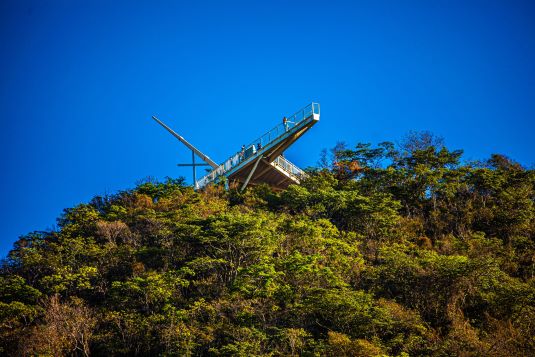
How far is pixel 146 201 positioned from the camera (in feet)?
111

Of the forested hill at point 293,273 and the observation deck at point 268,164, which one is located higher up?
the observation deck at point 268,164

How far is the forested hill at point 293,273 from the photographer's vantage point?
2083 centimetres

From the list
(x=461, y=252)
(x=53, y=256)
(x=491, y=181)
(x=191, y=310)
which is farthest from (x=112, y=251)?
(x=491, y=181)

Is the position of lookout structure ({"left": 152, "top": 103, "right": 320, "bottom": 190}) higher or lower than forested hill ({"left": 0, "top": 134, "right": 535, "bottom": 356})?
higher

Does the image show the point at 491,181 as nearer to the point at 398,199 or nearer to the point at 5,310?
the point at 398,199

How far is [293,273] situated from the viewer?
76.6ft

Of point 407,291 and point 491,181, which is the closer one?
point 407,291

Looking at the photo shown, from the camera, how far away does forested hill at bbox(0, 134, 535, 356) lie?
20.8 meters

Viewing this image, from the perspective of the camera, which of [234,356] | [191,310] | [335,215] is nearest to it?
[234,356]

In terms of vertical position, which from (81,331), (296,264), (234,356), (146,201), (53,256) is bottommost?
(234,356)

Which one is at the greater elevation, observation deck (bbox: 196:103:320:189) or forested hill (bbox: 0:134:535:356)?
observation deck (bbox: 196:103:320:189)

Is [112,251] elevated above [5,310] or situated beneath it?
elevated above

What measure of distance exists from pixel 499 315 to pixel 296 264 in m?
7.92

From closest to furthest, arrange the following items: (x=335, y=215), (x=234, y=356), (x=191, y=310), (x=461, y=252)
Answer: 1. (x=234, y=356)
2. (x=191, y=310)
3. (x=461, y=252)
4. (x=335, y=215)
